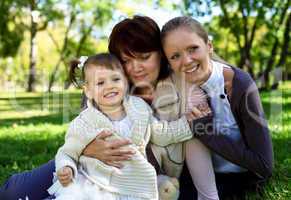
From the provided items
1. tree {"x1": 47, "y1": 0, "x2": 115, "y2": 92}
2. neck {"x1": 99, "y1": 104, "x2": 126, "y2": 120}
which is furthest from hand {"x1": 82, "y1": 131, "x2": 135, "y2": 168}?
tree {"x1": 47, "y1": 0, "x2": 115, "y2": 92}

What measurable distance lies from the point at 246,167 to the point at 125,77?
89 centimetres

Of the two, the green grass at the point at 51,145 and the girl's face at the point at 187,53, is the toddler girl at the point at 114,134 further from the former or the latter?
the green grass at the point at 51,145

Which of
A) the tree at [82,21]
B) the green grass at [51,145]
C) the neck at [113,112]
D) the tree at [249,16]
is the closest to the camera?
the neck at [113,112]

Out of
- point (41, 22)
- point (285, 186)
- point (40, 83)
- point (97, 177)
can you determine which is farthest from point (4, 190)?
point (41, 22)

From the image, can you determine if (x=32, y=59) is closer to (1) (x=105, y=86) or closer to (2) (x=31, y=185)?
(2) (x=31, y=185)

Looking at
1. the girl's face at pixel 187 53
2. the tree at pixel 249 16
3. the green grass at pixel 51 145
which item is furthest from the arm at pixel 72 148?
the tree at pixel 249 16

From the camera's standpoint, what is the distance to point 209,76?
3053 millimetres

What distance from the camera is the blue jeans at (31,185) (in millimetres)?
3240

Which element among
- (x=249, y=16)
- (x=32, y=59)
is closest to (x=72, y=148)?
(x=249, y=16)

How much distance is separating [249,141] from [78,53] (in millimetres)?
32794

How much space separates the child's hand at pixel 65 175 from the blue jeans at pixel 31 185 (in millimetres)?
453

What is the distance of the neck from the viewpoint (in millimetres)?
2965

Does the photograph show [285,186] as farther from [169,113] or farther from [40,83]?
[40,83]

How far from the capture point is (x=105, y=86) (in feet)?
9.53
